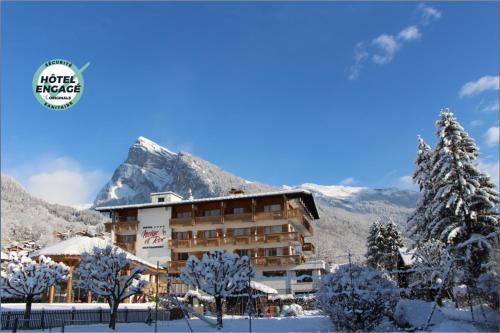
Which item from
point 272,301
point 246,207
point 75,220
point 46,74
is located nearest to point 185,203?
point 246,207

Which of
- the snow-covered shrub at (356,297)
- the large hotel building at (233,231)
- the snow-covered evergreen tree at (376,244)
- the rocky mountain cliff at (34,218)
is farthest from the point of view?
the rocky mountain cliff at (34,218)

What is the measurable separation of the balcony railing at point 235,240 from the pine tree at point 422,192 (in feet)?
50.5

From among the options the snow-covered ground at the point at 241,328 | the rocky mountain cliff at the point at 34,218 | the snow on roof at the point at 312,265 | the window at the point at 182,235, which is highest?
the rocky mountain cliff at the point at 34,218

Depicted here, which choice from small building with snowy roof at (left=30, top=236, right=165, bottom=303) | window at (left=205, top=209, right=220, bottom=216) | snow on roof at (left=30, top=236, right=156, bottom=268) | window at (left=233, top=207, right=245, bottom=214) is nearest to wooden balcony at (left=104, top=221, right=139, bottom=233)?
window at (left=205, top=209, right=220, bottom=216)

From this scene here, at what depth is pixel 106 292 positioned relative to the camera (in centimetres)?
2630

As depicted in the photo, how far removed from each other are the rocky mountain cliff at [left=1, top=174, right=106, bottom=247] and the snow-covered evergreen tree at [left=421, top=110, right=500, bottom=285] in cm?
7424

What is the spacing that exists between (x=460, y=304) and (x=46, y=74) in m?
31.0

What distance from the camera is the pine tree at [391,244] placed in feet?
188

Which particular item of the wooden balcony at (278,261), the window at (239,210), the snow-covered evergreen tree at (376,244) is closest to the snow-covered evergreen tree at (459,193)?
the wooden balcony at (278,261)

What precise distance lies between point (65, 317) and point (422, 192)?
27047 mm

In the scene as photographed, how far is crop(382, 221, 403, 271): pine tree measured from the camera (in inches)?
2259

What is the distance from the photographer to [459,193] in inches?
1204

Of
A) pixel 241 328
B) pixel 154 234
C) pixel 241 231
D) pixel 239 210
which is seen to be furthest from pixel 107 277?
pixel 154 234

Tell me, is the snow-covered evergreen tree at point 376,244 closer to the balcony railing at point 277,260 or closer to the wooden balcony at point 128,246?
the balcony railing at point 277,260
